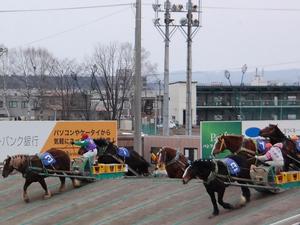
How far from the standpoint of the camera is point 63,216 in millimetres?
15086

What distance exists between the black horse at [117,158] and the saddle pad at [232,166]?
5.93 m

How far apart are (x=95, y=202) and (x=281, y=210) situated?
567 cm

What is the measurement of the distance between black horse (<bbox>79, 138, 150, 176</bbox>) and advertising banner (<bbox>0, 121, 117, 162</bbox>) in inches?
348

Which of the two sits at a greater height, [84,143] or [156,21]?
[156,21]

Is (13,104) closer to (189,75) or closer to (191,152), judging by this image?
(191,152)

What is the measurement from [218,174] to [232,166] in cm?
56

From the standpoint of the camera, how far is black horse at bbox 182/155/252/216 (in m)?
12.6

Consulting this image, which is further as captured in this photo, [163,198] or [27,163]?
[27,163]

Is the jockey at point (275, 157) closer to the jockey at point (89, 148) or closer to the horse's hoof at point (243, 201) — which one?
the horse's hoof at point (243, 201)

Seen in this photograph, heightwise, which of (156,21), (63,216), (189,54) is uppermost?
(156,21)

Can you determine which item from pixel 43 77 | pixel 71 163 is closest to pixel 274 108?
pixel 43 77

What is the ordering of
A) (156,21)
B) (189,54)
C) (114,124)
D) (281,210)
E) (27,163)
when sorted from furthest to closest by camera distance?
(156,21) < (189,54) < (114,124) < (27,163) < (281,210)

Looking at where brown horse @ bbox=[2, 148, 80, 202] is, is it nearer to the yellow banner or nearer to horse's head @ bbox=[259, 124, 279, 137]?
horse's head @ bbox=[259, 124, 279, 137]

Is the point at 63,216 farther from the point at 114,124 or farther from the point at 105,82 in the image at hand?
the point at 105,82
